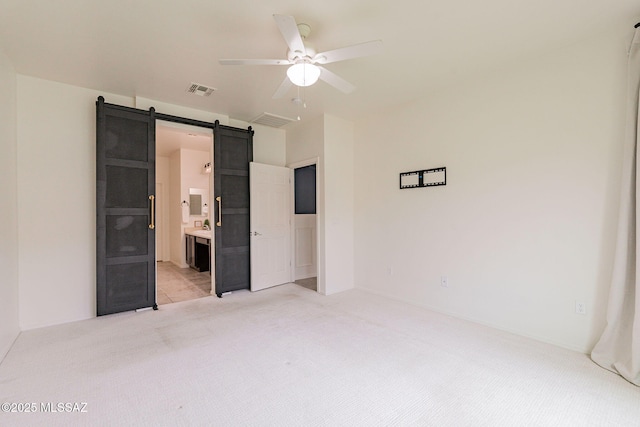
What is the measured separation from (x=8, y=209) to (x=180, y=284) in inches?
104

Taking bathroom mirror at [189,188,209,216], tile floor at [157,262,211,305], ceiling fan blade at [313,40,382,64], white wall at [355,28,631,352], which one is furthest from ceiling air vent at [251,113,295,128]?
bathroom mirror at [189,188,209,216]

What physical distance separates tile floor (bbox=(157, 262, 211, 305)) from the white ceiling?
2851 mm

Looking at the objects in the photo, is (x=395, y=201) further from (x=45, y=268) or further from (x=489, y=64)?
(x=45, y=268)

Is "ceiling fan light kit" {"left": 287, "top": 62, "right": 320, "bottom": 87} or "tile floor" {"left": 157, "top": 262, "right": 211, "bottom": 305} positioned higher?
"ceiling fan light kit" {"left": 287, "top": 62, "right": 320, "bottom": 87}

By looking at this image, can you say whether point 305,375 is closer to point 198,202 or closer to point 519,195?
point 519,195

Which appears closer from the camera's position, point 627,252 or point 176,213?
point 627,252

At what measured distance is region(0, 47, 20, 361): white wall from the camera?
8.66ft

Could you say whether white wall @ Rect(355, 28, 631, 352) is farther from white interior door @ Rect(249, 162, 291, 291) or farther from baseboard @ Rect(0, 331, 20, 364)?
baseboard @ Rect(0, 331, 20, 364)

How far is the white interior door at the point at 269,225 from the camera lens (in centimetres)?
462

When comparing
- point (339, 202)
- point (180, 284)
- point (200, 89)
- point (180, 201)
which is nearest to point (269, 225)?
point (339, 202)

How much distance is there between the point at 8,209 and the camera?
9.25ft

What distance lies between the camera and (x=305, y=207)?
582cm

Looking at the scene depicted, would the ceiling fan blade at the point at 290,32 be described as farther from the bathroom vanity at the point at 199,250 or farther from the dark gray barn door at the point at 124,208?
the bathroom vanity at the point at 199,250

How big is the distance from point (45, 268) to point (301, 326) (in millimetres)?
2911
